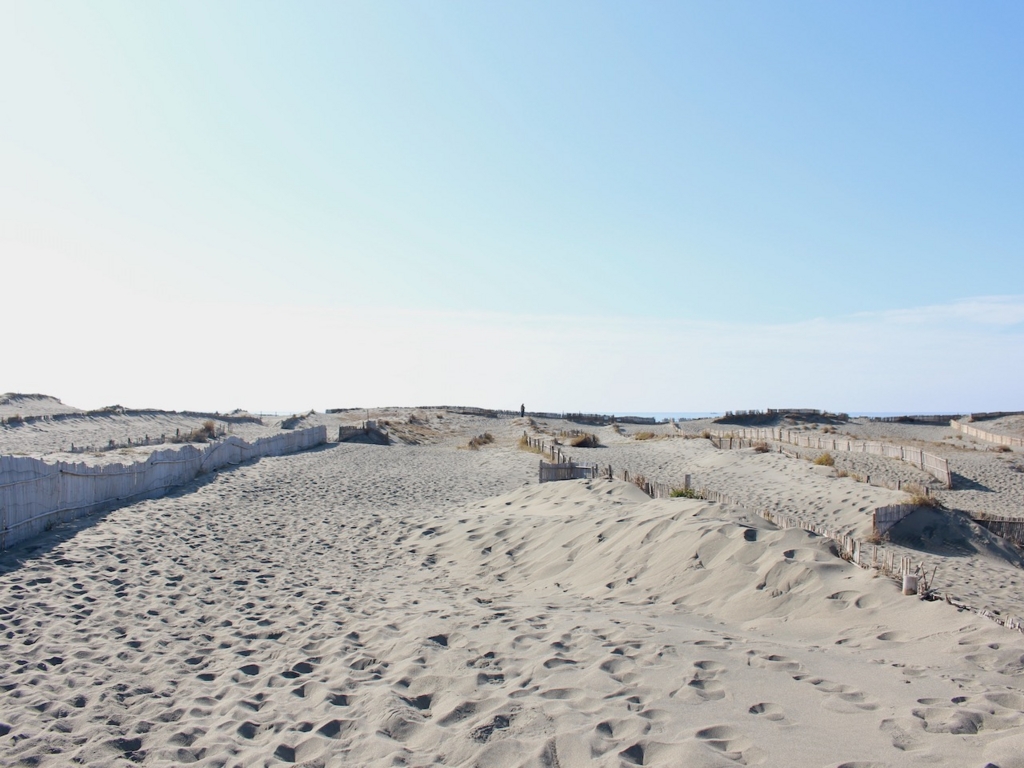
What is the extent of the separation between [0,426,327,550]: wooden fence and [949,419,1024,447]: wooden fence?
1354 inches

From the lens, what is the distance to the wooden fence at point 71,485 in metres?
8.73

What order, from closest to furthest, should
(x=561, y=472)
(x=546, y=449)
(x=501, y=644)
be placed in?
(x=501, y=644) → (x=561, y=472) → (x=546, y=449)

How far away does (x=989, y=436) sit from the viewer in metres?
35.7

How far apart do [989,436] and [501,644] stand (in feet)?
127

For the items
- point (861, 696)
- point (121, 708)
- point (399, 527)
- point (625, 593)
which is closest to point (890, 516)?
point (625, 593)

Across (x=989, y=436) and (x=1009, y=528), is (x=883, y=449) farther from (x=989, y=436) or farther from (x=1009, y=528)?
(x=989, y=436)

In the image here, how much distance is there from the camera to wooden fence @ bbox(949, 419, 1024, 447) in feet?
107

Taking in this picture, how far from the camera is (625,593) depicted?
25.5 ft

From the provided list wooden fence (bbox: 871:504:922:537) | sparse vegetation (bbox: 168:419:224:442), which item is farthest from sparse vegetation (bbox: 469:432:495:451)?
wooden fence (bbox: 871:504:922:537)

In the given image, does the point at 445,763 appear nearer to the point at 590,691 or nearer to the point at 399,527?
the point at 590,691

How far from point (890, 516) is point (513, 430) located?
28.8 m

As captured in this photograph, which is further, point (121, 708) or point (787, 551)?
point (787, 551)

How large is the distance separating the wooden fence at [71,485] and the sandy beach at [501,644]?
0.46 m

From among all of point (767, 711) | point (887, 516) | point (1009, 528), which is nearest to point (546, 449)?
point (887, 516)
